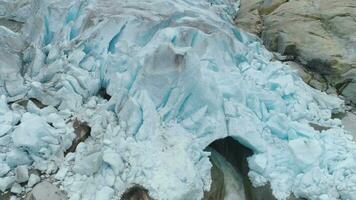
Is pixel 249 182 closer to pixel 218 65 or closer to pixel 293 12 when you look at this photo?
pixel 218 65

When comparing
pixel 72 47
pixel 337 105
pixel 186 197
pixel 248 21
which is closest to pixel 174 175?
pixel 186 197

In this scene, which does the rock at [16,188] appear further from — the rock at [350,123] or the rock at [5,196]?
the rock at [350,123]

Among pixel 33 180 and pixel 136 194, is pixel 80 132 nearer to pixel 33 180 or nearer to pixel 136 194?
pixel 33 180

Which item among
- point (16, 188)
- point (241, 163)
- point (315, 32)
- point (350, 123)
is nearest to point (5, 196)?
point (16, 188)

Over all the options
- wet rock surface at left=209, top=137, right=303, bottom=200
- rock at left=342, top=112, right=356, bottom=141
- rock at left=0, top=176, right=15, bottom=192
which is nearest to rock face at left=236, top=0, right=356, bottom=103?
rock at left=342, top=112, right=356, bottom=141

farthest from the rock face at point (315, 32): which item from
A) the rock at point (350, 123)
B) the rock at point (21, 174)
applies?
the rock at point (21, 174)

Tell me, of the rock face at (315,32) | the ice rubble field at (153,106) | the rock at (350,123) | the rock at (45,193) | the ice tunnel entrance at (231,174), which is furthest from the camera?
the rock face at (315,32)

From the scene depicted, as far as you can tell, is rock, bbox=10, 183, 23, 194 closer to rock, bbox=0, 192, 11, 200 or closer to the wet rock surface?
rock, bbox=0, 192, 11, 200
